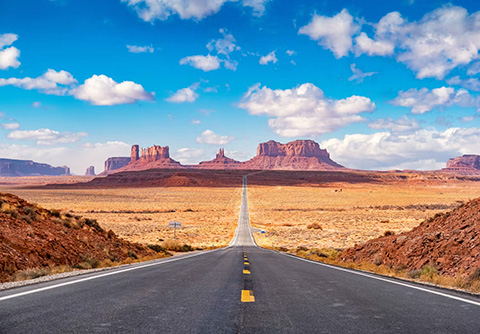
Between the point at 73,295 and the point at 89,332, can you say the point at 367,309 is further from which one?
the point at 73,295

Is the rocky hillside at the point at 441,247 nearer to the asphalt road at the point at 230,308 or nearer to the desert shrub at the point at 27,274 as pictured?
the asphalt road at the point at 230,308

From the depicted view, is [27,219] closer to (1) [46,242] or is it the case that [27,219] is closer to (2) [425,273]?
(1) [46,242]

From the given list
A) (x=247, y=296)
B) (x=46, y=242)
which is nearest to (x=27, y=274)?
(x=46, y=242)

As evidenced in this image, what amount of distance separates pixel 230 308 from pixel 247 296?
3.77 feet

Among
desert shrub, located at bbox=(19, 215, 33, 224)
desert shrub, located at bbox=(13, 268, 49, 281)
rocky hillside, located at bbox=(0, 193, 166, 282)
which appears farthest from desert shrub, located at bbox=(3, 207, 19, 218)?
desert shrub, located at bbox=(13, 268, 49, 281)

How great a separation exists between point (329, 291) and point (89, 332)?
4.88 m

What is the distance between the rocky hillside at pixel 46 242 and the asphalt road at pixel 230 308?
Result: 402 centimetres

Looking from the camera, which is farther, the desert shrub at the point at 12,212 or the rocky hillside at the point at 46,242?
the desert shrub at the point at 12,212

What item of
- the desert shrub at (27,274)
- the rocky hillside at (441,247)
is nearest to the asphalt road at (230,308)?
the desert shrub at (27,274)

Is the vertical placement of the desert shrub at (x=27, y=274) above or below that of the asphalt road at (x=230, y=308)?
below

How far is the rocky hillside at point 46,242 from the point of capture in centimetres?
1172

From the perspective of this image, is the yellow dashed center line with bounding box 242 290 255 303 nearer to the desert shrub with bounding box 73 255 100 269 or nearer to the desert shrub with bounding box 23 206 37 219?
the desert shrub with bounding box 73 255 100 269

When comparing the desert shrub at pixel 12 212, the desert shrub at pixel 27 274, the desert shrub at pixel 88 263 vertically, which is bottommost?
the desert shrub at pixel 88 263

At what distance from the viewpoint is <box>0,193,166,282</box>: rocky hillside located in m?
11.7
